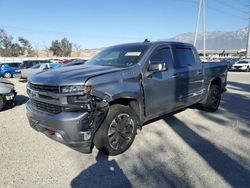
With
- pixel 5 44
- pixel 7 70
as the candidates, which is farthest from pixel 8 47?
pixel 7 70

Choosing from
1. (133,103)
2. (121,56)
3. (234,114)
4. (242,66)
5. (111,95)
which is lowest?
(242,66)

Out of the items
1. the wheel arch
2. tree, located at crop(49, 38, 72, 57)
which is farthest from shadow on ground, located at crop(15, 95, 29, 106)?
tree, located at crop(49, 38, 72, 57)

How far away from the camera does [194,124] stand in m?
5.75

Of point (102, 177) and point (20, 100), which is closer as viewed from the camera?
point (102, 177)

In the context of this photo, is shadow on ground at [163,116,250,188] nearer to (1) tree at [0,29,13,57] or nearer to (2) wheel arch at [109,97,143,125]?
(2) wheel arch at [109,97,143,125]

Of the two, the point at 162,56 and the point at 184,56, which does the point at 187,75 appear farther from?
the point at 162,56

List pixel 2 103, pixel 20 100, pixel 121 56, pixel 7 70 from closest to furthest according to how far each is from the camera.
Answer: pixel 121 56 → pixel 2 103 → pixel 20 100 → pixel 7 70

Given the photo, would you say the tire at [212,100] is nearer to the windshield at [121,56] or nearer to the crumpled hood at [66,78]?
the windshield at [121,56]

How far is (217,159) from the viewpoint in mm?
3865

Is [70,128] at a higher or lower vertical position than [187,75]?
lower

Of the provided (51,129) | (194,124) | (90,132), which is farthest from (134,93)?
(194,124)

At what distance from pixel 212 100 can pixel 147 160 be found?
3.86 meters

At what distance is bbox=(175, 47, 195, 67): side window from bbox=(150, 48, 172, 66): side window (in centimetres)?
31

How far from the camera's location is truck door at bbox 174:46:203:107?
530 centimetres
